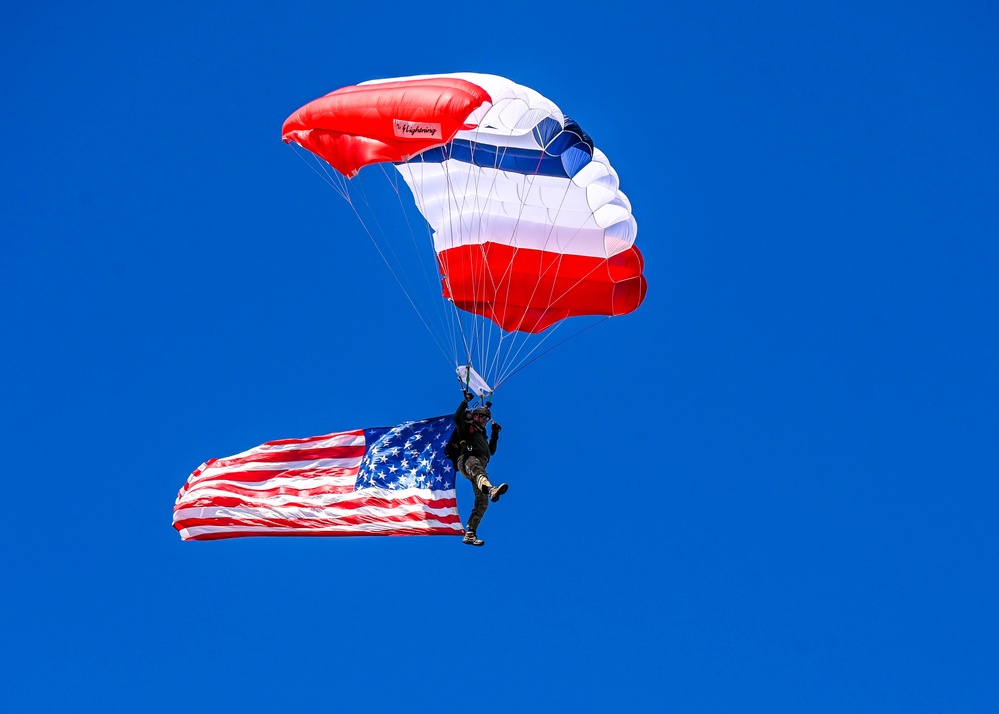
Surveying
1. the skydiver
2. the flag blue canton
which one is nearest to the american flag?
the flag blue canton

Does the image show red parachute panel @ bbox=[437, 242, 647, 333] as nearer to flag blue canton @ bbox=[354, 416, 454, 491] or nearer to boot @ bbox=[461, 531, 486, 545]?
flag blue canton @ bbox=[354, 416, 454, 491]

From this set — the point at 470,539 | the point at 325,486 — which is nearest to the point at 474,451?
the point at 470,539

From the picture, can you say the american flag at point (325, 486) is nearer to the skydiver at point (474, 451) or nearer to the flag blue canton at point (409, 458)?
the flag blue canton at point (409, 458)

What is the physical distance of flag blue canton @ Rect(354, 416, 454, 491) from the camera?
2120cm

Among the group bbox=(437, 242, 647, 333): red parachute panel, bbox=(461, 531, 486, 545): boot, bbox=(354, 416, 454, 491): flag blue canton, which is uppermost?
bbox=(437, 242, 647, 333): red parachute panel

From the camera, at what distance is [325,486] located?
873 inches

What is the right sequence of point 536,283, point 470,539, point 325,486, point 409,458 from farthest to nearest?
point 536,283 → point 325,486 → point 409,458 → point 470,539

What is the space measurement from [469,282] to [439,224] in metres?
1.04

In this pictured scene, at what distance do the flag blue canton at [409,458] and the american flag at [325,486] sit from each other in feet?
0.05

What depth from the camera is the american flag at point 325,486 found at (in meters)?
21.5

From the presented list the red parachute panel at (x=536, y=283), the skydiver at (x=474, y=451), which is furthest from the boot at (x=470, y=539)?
the red parachute panel at (x=536, y=283)

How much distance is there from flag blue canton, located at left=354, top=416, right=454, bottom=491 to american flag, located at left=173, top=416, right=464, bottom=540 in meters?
0.01

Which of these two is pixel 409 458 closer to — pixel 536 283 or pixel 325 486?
pixel 325 486

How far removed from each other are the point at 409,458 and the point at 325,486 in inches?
57.3
